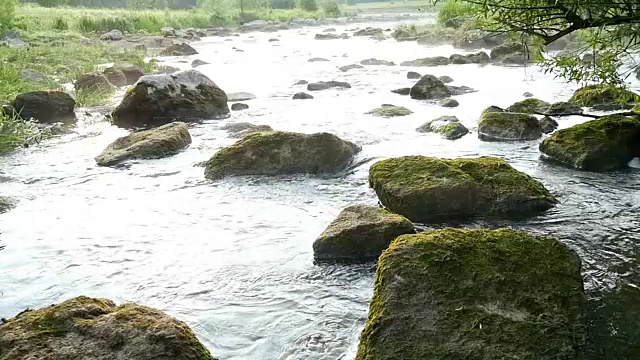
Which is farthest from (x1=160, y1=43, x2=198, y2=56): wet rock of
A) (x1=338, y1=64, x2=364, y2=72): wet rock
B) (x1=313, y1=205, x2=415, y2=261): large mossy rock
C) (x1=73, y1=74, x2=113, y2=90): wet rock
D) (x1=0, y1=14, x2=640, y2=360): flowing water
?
(x1=313, y1=205, x2=415, y2=261): large mossy rock

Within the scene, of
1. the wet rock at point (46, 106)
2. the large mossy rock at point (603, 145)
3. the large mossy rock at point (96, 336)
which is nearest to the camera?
the large mossy rock at point (96, 336)

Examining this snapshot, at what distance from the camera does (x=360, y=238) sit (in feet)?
19.7

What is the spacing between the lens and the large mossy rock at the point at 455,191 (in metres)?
7.08

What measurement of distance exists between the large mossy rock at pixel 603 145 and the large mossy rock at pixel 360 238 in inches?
160

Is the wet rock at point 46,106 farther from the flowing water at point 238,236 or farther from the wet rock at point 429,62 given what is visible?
the wet rock at point 429,62

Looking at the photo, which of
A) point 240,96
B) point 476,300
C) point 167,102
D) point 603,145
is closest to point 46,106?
point 167,102

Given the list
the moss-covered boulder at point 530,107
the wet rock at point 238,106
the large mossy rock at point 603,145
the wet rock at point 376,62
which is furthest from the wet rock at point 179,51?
the large mossy rock at point 603,145

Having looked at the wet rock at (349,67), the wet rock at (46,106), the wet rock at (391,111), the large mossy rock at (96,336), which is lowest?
the wet rock at (391,111)

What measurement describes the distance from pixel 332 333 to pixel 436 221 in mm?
2676

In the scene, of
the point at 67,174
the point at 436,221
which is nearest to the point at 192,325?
the point at 436,221

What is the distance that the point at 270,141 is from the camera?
372 inches

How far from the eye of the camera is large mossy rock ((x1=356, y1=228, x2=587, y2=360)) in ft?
13.2

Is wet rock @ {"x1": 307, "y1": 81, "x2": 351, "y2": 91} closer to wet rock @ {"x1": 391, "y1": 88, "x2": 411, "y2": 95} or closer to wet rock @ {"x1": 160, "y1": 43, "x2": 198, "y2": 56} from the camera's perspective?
wet rock @ {"x1": 391, "y1": 88, "x2": 411, "y2": 95}

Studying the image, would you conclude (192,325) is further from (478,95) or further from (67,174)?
(478,95)
